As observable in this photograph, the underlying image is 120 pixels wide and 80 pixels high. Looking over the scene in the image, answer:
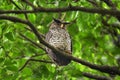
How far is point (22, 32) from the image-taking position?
246 inches

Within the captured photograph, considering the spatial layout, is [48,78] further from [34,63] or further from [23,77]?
[34,63]

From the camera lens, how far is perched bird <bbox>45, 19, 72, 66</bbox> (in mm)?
5500

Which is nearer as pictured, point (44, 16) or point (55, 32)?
point (55, 32)

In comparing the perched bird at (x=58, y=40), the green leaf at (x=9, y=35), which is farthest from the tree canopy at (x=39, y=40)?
the perched bird at (x=58, y=40)

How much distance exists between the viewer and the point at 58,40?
18.3ft

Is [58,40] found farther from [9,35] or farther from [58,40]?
[9,35]

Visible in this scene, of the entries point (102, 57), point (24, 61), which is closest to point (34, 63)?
point (24, 61)

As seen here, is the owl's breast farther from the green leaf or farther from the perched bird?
the green leaf

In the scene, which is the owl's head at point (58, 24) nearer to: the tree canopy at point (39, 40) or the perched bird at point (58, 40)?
the perched bird at point (58, 40)

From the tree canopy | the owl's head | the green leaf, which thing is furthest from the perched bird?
the green leaf

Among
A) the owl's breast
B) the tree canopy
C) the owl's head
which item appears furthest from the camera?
the owl's head

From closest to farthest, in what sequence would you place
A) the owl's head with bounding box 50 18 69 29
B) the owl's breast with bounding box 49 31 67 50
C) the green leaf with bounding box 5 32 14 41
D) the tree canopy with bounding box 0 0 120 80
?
1. the tree canopy with bounding box 0 0 120 80
2. the green leaf with bounding box 5 32 14 41
3. the owl's breast with bounding box 49 31 67 50
4. the owl's head with bounding box 50 18 69 29

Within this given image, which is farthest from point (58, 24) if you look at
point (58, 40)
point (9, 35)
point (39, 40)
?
point (39, 40)

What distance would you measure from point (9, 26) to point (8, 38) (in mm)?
215
